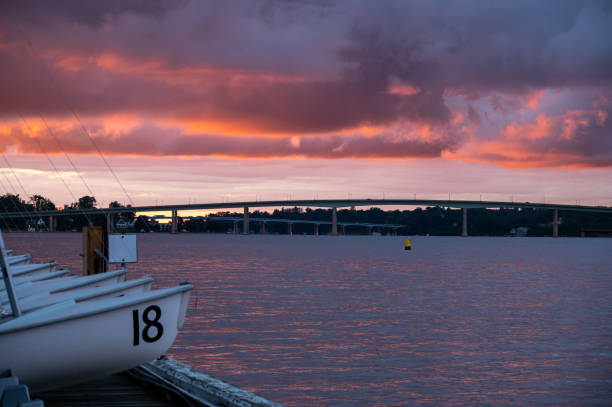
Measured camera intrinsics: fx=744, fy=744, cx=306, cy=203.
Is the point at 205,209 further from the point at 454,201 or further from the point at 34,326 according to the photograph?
the point at 34,326

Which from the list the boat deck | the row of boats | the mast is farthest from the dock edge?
the mast

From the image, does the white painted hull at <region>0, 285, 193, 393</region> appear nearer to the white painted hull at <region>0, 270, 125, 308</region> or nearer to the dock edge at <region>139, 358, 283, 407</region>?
the dock edge at <region>139, 358, 283, 407</region>

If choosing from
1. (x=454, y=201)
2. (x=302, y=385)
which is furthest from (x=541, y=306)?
(x=454, y=201)

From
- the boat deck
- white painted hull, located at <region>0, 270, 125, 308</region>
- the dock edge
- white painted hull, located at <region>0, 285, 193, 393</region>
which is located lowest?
the boat deck

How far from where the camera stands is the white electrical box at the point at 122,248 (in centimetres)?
1775

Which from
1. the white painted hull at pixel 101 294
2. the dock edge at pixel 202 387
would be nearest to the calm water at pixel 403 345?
the dock edge at pixel 202 387

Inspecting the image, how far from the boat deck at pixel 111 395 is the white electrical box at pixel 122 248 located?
629 centimetres

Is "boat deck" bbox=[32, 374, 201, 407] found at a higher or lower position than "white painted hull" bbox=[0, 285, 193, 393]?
lower

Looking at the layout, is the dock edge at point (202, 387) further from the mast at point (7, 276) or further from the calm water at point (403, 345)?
the calm water at point (403, 345)

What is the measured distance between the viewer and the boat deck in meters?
10.2

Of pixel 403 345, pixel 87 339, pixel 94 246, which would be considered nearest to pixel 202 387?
pixel 87 339

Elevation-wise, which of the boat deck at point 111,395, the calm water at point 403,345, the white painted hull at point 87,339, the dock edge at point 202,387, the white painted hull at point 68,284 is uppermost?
the white painted hull at point 68,284

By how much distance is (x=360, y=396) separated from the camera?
1416cm

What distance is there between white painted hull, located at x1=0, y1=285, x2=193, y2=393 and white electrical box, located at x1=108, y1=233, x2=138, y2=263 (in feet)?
22.5
